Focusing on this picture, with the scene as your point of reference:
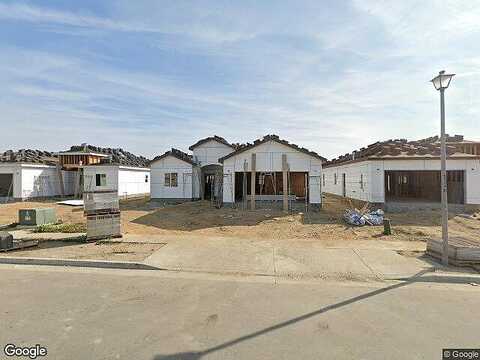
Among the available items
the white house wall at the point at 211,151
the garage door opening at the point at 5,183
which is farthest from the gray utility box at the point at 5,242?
the garage door opening at the point at 5,183

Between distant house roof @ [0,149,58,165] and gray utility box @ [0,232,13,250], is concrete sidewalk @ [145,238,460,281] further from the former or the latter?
distant house roof @ [0,149,58,165]

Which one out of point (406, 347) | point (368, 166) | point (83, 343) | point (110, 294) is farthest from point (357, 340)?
point (368, 166)

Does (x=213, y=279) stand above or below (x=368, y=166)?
below

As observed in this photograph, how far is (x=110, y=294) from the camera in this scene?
5977 mm

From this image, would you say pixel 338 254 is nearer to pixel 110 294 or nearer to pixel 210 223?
pixel 110 294

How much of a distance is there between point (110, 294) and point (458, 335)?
5.88 m

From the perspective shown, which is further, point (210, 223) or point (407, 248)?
point (210, 223)

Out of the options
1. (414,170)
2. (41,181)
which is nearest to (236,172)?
(414,170)

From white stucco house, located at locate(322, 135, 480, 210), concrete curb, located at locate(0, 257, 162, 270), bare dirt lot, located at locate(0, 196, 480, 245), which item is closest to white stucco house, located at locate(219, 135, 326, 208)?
bare dirt lot, located at locate(0, 196, 480, 245)

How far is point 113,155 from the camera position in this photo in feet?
119

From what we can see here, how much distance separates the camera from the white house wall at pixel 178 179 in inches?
1024

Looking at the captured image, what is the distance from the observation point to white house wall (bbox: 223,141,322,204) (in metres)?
19.7

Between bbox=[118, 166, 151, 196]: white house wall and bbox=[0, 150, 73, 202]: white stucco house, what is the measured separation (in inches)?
295

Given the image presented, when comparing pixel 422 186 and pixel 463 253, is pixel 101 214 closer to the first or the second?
→ pixel 463 253
